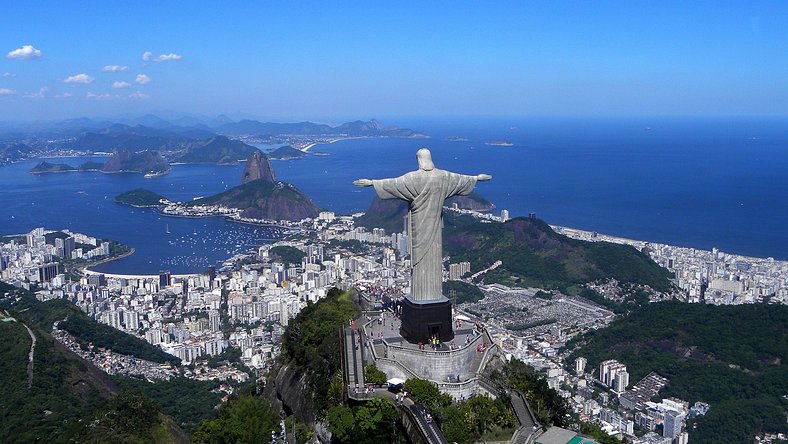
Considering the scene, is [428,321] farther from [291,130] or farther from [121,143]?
[291,130]

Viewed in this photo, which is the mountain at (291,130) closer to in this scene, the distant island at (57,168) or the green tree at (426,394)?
the distant island at (57,168)

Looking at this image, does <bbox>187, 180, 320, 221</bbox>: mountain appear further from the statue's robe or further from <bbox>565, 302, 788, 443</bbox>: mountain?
the statue's robe

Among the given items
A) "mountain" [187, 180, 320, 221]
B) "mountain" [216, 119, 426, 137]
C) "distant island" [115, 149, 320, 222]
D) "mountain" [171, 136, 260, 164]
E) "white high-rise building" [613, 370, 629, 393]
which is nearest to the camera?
"white high-rise building" [613, 370, 629, 393]

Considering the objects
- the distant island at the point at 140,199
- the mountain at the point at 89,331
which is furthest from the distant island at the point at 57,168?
the mountain at the point at 89,331

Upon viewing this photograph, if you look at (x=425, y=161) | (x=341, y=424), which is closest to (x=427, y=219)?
(x=425, y=161)

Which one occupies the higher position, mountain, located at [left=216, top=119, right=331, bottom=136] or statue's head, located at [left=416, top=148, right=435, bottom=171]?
statue's head, located at [left=416, top=148, right=435, bottom=171]

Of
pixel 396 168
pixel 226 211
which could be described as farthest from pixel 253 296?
pixel 396 168

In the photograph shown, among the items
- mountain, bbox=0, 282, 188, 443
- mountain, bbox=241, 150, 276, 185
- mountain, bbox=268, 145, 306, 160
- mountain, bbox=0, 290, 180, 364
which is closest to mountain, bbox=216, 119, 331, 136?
mountain, bbox=268, 145, 306, 160

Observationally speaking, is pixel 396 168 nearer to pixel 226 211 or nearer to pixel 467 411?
pixel 226 211
